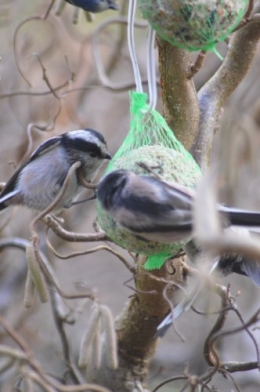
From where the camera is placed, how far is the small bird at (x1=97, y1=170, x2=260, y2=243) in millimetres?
1835

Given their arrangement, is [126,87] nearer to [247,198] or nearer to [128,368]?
[247,198]

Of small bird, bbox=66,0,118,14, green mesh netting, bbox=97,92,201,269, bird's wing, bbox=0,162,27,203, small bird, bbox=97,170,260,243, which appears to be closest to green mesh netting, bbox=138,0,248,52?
green mesh netting, bbox=97,92,201,269

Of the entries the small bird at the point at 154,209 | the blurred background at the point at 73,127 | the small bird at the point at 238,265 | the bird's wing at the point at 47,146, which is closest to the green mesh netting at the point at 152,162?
the small bird at the point at 154,209

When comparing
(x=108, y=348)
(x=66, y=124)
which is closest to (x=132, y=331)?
(x=108, y=348)

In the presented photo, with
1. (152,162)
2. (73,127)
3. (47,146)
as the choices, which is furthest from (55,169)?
(73,127)

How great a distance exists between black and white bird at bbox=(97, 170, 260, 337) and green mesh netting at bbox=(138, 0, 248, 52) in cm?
40

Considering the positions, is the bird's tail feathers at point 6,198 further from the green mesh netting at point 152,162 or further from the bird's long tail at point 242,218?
the bird's long tail at point 242,218

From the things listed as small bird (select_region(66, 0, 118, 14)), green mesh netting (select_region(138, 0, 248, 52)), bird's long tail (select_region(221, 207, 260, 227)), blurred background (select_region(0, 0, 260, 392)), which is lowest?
blurred background (select_region(0, 0, 260, 392))

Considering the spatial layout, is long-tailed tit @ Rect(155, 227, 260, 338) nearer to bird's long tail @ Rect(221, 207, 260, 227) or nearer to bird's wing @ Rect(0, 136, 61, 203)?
bird's long tail @ Rect(221, 207, 260, 227)

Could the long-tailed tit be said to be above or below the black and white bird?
below

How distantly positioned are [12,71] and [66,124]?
1.59ft

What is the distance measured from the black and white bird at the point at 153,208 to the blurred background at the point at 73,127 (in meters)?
0.98

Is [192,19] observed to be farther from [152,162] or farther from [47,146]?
[47,146]

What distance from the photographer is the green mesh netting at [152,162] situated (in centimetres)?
209
